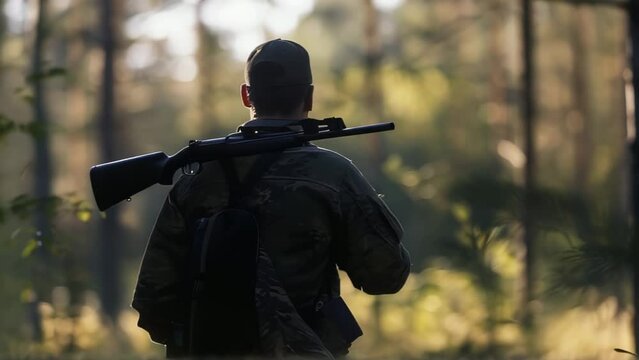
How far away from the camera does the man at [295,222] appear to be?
4.18 metres

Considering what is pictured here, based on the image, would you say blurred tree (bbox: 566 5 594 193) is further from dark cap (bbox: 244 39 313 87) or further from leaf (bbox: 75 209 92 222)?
dark cap (bbox: 244 39 313 87)

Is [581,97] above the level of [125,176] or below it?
above

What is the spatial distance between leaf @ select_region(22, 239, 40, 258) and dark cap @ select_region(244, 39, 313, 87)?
2988mm

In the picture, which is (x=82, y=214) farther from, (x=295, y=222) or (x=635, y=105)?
(x=635, y=105)

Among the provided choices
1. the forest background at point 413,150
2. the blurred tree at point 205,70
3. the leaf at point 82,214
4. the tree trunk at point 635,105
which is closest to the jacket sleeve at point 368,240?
the forest background at point 413,150

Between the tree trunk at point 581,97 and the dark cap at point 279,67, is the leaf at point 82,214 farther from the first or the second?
the tree trunk at point 581,97

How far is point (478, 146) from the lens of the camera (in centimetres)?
3091

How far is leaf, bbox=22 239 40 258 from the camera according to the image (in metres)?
6.88

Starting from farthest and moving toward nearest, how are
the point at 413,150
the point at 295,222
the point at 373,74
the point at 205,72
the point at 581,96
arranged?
the point at 413,150 → the point at 581,96 → the point at 205,72 → the point at 373,74 → the point at 295,222

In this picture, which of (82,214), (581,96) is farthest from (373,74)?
(82,214)

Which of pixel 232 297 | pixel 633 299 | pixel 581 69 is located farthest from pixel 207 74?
pixel 232 297

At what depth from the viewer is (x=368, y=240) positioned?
13.8ft

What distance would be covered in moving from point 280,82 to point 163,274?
83 centimetres

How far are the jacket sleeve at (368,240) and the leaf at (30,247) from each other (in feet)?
10.3
